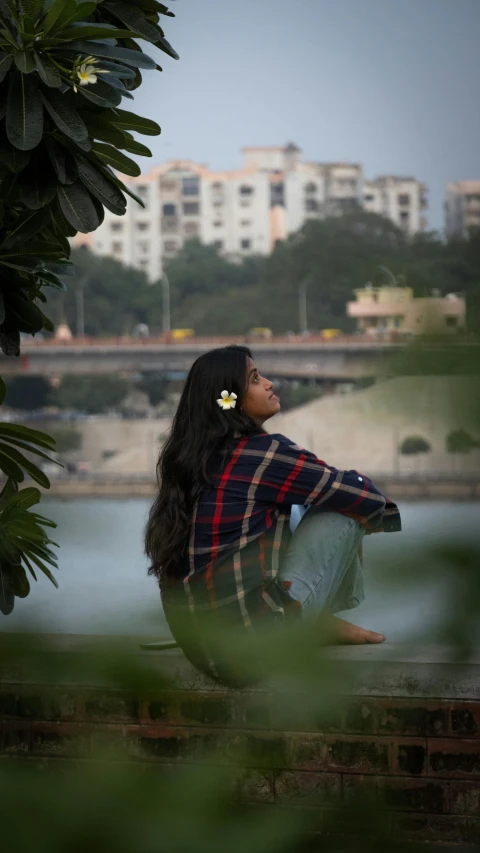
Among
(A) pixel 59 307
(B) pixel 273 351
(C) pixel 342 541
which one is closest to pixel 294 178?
(A) pixel 59 307

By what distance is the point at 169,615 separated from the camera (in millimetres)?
339

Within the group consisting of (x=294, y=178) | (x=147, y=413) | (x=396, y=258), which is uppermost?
(x=294, y=178)

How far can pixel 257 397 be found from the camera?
1666mm

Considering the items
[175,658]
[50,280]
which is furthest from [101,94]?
[175,658]

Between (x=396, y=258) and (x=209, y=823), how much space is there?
0.16 m

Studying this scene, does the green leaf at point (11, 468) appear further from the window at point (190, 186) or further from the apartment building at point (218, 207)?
the window at point (190, 186)

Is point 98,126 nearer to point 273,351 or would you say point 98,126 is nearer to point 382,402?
point 382,402

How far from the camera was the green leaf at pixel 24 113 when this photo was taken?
909 mm

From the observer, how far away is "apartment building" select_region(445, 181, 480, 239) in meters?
0.30

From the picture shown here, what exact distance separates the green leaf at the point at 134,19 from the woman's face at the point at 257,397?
0.64 meters

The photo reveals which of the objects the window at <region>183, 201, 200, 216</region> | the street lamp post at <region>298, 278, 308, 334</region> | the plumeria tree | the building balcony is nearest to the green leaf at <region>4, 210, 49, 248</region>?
the plumeria tree

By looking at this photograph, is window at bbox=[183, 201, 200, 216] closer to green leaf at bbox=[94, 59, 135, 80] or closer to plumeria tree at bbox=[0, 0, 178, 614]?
plumeria tree at bbox=[0, 0, 178, 614]

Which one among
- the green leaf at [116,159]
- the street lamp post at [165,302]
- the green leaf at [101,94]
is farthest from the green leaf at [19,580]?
the street lamp post at [165,302]

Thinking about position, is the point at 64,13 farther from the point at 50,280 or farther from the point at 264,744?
the point at 264,744
